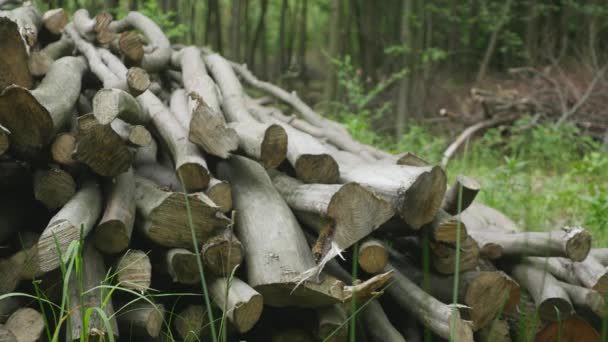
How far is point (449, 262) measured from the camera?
3158 mm

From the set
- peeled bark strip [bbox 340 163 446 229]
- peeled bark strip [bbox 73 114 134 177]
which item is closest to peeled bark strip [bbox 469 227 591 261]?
peeled bark strip [bbox 340 163 446 229]

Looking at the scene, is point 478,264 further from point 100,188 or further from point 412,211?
point 100,188

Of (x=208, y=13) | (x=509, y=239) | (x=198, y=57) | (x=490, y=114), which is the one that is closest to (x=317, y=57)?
(x=208, y=13)

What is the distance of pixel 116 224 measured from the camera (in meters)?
2.78

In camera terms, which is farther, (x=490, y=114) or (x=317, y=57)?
(x=317, y=57)

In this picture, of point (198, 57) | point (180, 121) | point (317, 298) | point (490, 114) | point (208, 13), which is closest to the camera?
point (317, 298)

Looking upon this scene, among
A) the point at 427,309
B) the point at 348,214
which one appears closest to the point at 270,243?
the point at 348,214

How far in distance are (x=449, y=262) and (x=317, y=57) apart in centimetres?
2003

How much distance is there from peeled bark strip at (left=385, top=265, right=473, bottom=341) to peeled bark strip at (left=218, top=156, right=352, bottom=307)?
44 cm

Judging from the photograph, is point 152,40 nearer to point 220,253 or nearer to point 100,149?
point 100,149

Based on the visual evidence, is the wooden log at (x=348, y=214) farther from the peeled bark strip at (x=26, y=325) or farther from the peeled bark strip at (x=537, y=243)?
the peeled bark strip at (x=26, y=325)

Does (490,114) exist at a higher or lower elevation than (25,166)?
lower

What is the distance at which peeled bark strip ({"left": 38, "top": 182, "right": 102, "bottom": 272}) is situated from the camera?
2.57 meters

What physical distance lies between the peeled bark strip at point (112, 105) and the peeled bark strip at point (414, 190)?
3.63 feet
